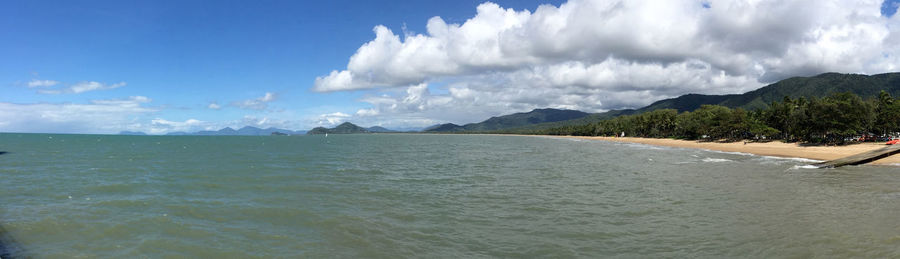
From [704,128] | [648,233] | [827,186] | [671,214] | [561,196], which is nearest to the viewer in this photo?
[648,233]

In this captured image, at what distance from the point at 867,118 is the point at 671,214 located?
4079 inches

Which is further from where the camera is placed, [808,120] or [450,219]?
[808,120]

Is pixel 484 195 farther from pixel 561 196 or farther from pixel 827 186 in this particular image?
pixel 827 186

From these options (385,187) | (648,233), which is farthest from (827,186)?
(385,187)

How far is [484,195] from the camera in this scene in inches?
949

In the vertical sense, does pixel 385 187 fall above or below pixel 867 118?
below

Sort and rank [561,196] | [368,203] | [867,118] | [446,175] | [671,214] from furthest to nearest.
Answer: [867,118]
[446,175]
[561,196]
[368,203]
[671,214]

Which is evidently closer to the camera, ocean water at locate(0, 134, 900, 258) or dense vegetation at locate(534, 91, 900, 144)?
ocean water at locate(0, 134, 900, 258)

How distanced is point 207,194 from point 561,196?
68.9ft

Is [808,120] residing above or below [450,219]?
above

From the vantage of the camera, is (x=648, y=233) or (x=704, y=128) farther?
(x=704, y=128)

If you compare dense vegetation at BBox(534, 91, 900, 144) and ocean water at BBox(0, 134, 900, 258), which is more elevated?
dense vegetation at BBox(534, 91, 900, 144)

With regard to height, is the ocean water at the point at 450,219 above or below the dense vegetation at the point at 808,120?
below

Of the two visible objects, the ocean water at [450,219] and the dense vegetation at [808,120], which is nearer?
the ocean water at [450,219]
